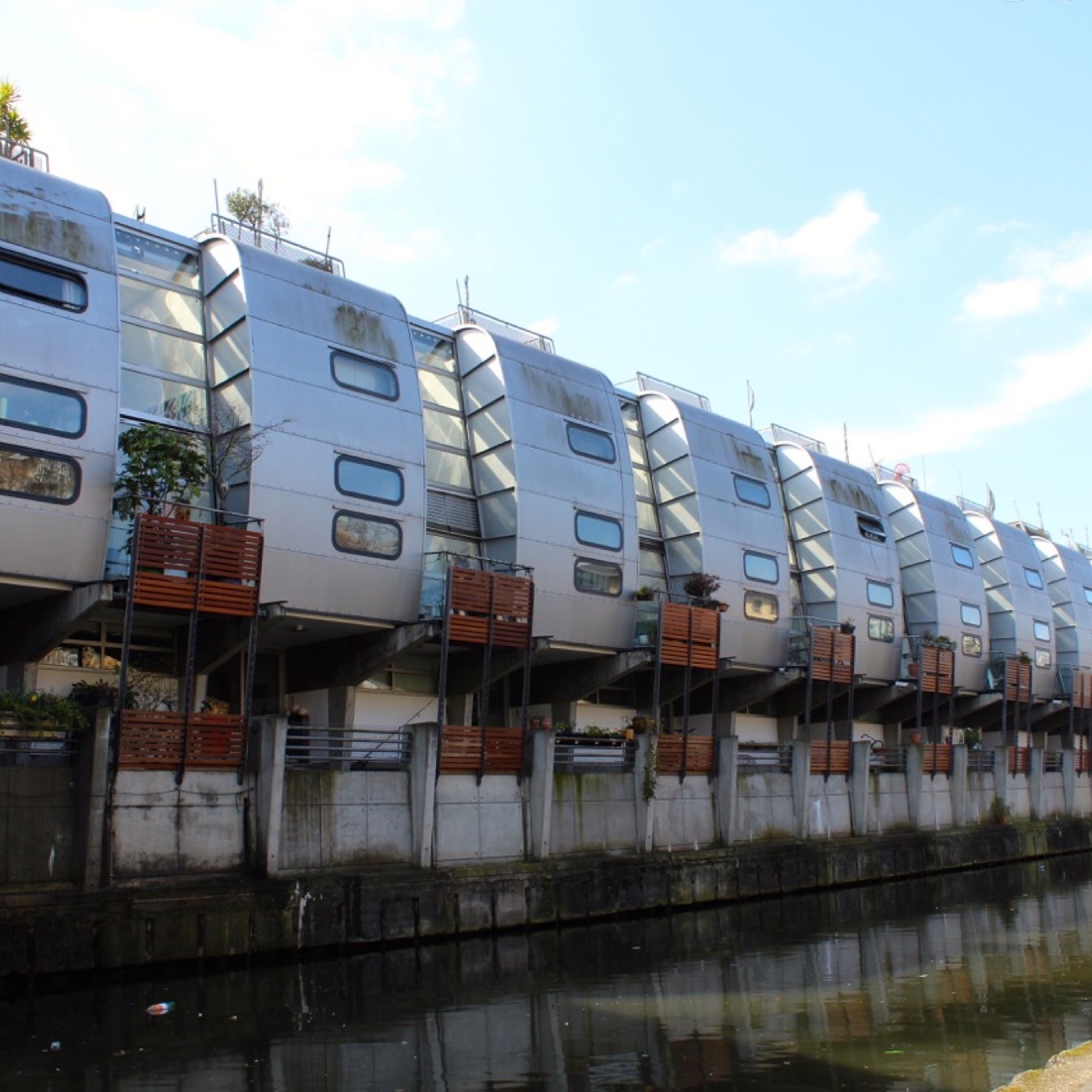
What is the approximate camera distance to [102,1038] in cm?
1611

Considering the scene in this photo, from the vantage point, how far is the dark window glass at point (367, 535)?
2888 centimetres

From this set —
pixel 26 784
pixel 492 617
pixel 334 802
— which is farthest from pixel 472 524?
pixel 26 784

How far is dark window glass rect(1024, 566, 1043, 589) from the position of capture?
61053 millimetres

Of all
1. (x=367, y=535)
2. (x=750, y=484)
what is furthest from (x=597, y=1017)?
(x=750, y=484)

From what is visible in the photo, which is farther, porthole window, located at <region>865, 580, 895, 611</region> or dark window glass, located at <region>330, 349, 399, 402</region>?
porthole window, located at <region>865, 580, 895, 611</region>

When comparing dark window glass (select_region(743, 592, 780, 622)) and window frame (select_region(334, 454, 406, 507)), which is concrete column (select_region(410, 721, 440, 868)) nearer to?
window frame (select_region(334, 454, 406, 507))

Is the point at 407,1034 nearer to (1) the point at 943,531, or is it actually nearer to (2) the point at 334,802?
(2) the point at 334,802

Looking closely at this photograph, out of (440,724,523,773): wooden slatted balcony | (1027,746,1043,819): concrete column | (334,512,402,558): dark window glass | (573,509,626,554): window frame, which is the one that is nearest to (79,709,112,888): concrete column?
(334,512,402,558): dark window glass

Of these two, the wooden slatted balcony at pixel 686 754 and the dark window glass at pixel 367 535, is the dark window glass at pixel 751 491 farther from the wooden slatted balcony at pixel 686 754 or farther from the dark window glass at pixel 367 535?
the dark window glass at pixel 367 535

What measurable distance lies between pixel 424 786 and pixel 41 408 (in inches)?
457

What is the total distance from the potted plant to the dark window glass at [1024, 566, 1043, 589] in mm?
29776

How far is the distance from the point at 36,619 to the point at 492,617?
10.8 m

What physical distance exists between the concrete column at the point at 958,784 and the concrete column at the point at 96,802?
114 feet

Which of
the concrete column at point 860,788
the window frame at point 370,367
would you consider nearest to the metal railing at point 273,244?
the window frame at point 370,367
